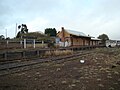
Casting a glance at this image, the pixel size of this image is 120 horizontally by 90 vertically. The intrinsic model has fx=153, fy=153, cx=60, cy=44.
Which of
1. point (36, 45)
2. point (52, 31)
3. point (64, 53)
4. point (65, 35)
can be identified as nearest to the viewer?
point (64, 53)

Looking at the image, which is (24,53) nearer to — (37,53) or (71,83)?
(37,53)

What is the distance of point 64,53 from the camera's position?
23.1 meters

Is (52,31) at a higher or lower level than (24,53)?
higher

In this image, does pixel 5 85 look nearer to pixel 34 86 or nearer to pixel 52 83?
pixel 34 86

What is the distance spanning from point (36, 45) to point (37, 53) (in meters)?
9.83

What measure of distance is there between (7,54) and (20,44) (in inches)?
430

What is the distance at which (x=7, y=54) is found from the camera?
16344 mm

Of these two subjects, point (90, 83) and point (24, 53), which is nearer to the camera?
point (90, 83)

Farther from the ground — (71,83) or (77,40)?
(77,40)

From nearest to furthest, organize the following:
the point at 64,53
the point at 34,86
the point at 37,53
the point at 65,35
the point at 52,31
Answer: the point at 34,86 < the point at 37,53 < the point at 64,53 < the point at 65,35 < the point at 52,31

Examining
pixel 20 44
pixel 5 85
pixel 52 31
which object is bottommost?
pixel 5 85

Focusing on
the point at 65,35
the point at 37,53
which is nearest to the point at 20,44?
the point at 37,53

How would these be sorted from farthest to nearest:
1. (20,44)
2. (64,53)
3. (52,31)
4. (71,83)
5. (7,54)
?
(52,31) < (20,44) < (64,53) < (7,54) < (71,83)

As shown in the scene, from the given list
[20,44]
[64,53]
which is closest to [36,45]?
[20,44]
